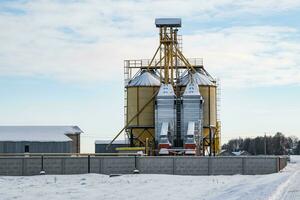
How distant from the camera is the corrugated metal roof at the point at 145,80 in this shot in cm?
6181

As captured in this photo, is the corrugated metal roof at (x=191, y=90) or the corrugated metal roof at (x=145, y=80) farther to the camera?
the corrugated metal roof at (x=145, y=80)

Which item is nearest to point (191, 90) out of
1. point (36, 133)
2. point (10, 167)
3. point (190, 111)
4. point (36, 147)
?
point (190, 111)

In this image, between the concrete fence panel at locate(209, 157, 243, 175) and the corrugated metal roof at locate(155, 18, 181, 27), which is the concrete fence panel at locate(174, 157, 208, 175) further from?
the corrugated metal roof at locate(155, 18, 181, 27)

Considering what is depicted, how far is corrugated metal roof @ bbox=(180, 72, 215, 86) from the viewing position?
203ft

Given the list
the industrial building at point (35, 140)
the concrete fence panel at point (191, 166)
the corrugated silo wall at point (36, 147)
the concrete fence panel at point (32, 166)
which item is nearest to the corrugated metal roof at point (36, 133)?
the industrial building at point (35, 140)

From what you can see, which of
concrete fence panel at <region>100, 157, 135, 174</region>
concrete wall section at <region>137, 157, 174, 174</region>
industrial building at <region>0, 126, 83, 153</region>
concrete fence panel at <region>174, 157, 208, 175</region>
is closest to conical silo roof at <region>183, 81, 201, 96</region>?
concrete fence panel at <region>174, 157, 208, 175</region>

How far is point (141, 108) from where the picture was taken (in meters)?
61.5

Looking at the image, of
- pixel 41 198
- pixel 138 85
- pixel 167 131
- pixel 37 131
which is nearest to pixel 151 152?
pixel 167 131

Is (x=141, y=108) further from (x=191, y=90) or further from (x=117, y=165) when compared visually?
(x=117, y=165)

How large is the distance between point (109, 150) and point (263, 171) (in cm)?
4206

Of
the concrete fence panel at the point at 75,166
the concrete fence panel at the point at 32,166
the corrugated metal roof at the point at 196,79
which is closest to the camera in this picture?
the concrete fence panel at the point at 32,166

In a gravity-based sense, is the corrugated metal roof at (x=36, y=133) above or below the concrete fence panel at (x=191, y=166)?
above

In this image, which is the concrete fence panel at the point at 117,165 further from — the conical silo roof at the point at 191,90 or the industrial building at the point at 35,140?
the industrial building at the point at 35,140

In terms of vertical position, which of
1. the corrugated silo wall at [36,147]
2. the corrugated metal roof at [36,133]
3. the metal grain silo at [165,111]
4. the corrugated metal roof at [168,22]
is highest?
the corrugated metal roof at [168,22]
